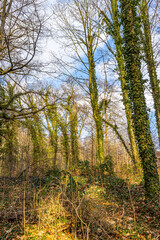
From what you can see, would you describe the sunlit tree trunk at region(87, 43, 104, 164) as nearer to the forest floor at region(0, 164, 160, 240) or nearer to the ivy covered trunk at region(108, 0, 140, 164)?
the ivy covered trunk at region(108, 0, 140, 164)

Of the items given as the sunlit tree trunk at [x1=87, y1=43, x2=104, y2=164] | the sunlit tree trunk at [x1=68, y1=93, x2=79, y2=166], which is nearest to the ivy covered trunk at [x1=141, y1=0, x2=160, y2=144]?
the sunlit tree trunk at [x1=87, y1=43, x2=104, y2=164]

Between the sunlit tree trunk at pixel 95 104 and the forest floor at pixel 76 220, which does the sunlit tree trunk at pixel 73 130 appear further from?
the forest floor at pixel 76 220

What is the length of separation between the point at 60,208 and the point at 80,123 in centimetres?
1244

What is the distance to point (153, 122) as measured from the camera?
10438 millimetres

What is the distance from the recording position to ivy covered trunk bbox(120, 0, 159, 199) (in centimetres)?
548

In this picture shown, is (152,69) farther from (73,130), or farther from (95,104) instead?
(73,130)

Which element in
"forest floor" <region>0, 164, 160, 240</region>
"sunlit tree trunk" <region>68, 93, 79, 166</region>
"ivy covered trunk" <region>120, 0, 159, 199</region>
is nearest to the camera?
"forest floor" <region>0, 164, 160, 240</region>

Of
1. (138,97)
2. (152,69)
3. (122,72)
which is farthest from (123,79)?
(138,97)

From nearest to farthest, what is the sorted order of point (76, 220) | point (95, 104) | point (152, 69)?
1. point (76, 220)
2. point (152, 69)
3. point (95, 104)

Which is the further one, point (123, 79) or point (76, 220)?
point (123, 79)

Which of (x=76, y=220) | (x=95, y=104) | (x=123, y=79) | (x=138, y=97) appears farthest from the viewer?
(x=95, y=104)

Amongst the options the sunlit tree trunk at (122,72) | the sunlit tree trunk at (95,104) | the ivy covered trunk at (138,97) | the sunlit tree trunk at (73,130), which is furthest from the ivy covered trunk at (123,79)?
the sunlit tree trunk at (73,130)

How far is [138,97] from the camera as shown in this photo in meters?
5.93

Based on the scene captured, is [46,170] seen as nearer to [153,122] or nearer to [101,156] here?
[101,156]
